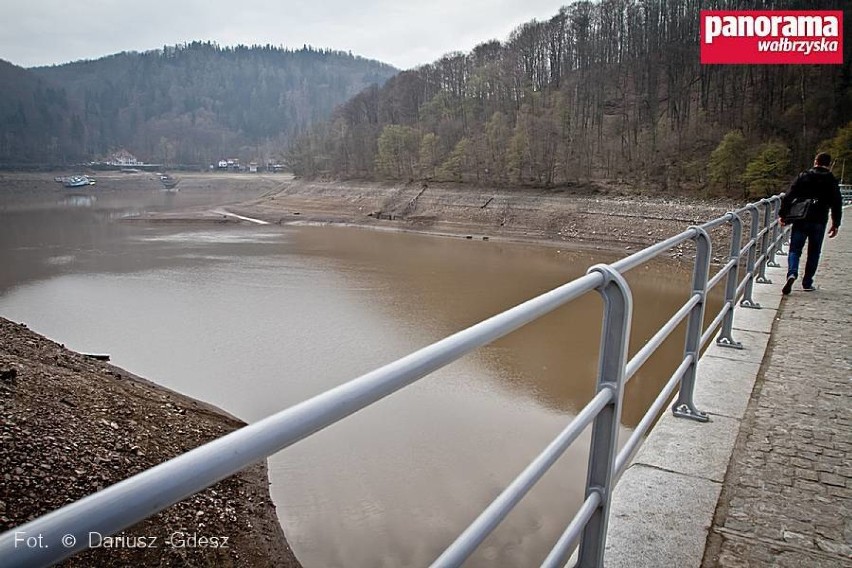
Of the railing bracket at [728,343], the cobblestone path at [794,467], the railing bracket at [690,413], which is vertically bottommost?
the cobblestone path at [794,467]

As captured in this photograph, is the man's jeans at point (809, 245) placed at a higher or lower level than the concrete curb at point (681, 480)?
higher

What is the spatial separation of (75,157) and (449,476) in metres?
128

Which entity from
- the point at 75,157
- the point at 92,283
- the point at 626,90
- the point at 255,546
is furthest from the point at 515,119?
the point at 75,157

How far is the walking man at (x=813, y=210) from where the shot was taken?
17.7ft

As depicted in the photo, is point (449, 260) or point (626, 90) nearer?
point (449, 260)

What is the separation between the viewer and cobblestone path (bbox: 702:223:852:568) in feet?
6.30

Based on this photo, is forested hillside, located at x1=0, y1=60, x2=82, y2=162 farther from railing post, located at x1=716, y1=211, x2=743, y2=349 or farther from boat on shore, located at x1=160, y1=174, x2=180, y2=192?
railing post, located at x1=716, y1=211, x2=743, y2=349

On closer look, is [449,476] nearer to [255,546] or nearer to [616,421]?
[255,546]

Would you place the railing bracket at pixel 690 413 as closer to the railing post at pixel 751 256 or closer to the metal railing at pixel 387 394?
the metal railing at pixel 387 394

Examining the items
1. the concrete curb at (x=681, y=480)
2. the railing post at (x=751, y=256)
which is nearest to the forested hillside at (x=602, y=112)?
the railing post at (x=751, y=256)

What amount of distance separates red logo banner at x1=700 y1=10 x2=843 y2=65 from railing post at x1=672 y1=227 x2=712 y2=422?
134 feet

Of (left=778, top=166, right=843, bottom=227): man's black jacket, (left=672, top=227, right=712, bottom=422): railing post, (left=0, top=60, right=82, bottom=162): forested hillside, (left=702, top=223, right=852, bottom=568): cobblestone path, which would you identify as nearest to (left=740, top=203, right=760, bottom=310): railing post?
(left=702, top=223, right=852, bottom=568): cobblestone path

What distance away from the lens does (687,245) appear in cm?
2659

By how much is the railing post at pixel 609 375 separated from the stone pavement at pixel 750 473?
1.52 ft
